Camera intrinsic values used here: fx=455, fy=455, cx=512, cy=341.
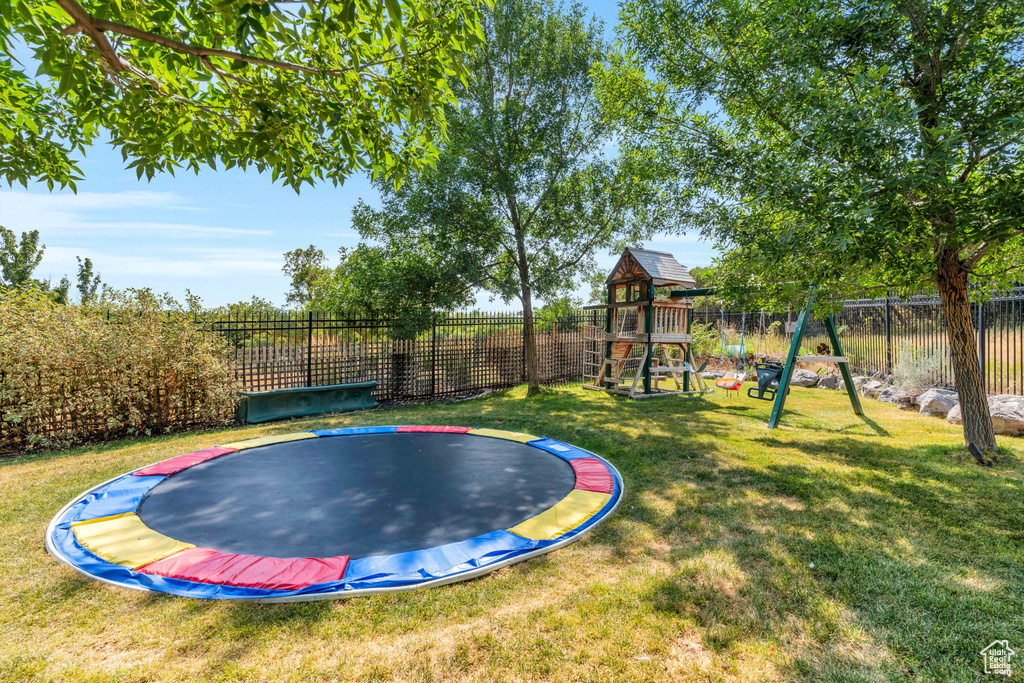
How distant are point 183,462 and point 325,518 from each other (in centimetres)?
216

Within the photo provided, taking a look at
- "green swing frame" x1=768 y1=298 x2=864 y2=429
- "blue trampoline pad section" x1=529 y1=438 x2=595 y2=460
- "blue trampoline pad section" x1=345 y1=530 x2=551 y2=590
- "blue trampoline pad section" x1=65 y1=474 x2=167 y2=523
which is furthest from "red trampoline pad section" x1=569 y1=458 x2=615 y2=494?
"blue trampoline pad section" x1=65 y1=474 x2=167 y2=523

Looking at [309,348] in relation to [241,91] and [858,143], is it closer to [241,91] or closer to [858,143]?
[241,91]

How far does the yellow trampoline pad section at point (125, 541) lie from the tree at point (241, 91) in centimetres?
228

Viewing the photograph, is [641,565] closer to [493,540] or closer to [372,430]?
[493,540]

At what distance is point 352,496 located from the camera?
3234mm

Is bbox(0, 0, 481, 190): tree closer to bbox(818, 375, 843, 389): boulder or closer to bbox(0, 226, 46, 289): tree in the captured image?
bbox(818, 375, 843, 389): boulder

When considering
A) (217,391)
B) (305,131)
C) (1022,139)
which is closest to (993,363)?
(1022,139)

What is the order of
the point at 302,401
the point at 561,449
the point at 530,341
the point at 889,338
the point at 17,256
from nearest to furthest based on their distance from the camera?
the point at 561,449, the point at 302,401, the point at 889,338, the point at 530,341, the point at 17,256

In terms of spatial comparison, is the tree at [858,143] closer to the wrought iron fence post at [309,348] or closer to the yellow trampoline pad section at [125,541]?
the yellow trampoline pad section at [125,541]

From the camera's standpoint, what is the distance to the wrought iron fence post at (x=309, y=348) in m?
7.14

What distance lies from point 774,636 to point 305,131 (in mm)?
4034

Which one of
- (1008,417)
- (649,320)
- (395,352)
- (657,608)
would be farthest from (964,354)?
(395,352)

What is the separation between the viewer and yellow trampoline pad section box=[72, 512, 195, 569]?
2.40 meters

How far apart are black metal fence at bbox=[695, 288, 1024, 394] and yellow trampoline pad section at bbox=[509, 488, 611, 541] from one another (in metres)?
4.49
